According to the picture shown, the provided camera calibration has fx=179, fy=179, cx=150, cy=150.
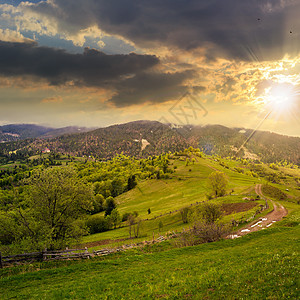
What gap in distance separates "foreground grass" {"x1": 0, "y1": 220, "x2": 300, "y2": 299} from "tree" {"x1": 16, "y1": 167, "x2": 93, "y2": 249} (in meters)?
11.1

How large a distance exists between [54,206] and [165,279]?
2934cm

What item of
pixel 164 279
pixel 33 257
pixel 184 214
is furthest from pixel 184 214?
pixel 164 279

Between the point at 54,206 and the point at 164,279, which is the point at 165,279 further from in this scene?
the point at 54,206

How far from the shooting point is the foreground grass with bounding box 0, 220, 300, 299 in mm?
13305

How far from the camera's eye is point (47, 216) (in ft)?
125

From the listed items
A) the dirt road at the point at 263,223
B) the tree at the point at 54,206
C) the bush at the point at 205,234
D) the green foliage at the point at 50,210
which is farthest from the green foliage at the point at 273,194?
the green foliage at the point at 50,210

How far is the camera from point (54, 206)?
3778 centimetres

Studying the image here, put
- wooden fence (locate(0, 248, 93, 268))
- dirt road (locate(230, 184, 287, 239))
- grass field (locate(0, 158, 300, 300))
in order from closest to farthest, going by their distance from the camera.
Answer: grass field (locate(0, 158, 300, 300))
wooden fence (locate(0, 248, 93, 268))
dirt road (locate(230, 184, 287, 239))

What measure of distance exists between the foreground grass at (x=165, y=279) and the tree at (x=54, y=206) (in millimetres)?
11114

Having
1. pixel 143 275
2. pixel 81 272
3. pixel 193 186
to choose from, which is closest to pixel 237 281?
pixel 143 275

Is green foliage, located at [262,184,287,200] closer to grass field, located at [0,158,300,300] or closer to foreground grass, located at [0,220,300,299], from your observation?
grass field, located at [0,158,300,300]

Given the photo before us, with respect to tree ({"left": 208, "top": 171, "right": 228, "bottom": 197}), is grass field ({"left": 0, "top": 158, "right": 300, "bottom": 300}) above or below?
above

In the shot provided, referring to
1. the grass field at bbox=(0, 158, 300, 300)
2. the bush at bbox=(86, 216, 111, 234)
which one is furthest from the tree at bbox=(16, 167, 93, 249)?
the bush at bbox=(86, 216, 111, 234)

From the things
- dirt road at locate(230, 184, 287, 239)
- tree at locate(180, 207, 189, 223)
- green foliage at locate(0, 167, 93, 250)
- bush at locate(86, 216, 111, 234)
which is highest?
green foliage at locate(0, 167, 93, 250)
